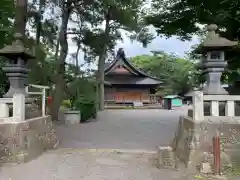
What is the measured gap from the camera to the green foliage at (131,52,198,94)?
1785 inches

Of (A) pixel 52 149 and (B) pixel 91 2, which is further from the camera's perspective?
(B) pixel 91 2

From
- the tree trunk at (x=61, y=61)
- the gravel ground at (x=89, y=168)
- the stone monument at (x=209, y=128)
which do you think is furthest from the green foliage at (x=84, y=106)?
the stone monument at (x=209, y=128)

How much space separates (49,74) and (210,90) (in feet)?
35.9

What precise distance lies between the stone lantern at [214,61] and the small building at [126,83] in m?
29.4

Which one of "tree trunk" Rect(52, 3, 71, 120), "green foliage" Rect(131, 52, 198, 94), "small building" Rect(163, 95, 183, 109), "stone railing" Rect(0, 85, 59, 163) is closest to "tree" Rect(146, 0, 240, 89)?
"tree trunk" Rect(52, 3, 71, 120)

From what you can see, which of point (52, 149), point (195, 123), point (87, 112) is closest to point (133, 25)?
point (87, 112)

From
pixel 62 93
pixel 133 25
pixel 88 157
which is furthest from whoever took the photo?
pixel 133 25

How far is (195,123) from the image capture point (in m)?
6.25

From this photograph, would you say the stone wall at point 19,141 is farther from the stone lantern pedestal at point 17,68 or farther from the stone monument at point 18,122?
the stone lantern pedestal at point 17,68

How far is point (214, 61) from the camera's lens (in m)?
6.94

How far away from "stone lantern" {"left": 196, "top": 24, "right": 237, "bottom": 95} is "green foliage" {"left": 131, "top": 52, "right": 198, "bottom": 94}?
103ft

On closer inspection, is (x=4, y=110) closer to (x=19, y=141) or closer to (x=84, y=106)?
(x=19, y=141)

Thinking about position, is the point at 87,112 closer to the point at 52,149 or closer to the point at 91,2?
the point at 91,2

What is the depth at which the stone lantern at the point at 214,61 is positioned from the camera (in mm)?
6789
